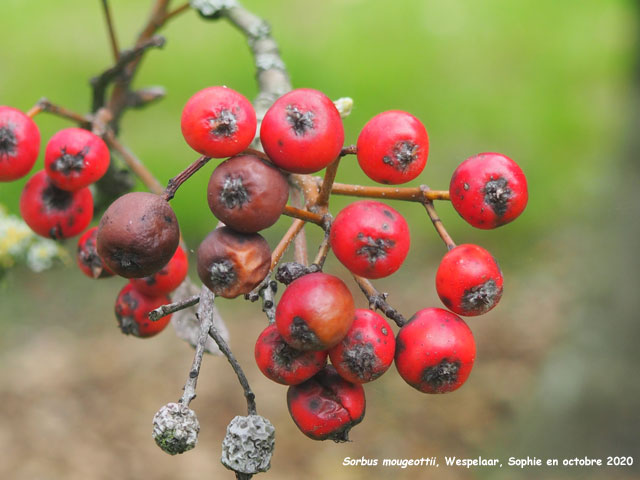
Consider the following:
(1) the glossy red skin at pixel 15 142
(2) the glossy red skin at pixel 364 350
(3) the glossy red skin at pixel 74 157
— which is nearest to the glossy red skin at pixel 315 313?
(2) the glossy red skin at pixel 364 350

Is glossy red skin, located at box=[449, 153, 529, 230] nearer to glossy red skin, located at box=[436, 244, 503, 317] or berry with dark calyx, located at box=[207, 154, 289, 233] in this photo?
glossy red skin, located at box=[436, 244, 503, 317]

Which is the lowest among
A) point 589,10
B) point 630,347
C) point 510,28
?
point 630,347

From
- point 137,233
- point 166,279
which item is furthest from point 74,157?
point 137,233

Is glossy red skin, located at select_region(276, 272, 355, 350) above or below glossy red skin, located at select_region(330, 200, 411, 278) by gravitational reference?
below

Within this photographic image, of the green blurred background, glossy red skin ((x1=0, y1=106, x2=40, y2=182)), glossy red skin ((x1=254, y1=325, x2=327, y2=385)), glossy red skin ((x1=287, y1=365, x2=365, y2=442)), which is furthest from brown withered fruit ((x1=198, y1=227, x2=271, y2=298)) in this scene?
the green blurred background

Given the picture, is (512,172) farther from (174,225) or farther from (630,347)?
(630,347)

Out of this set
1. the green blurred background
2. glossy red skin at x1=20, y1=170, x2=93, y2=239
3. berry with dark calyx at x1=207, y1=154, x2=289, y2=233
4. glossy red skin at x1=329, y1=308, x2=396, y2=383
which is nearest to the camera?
berry with dark calyx at x1=207, y1=154, x2=289, y2=233

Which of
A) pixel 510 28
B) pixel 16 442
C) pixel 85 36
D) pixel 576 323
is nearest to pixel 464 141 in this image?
pixel 510 28
